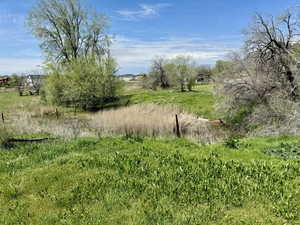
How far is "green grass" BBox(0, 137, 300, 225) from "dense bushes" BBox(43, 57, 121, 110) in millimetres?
16382

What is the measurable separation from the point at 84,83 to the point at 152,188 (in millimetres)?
18805

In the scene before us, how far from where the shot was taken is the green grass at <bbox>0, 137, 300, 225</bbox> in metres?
3.04

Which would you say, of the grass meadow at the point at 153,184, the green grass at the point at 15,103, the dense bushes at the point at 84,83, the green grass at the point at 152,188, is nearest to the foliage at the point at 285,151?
the grass meadow at the point at 153,184

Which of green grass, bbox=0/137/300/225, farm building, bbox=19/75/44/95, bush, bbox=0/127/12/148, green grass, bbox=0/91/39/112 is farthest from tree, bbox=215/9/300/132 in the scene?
farm building, bbox=19/75/44/95

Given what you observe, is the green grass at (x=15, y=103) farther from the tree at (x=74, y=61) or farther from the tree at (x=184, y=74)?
the tree at (x=184, y=74)

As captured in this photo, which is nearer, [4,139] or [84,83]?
[4,139]

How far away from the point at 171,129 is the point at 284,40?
8.05m

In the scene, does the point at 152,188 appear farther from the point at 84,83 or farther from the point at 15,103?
the point at 15,103

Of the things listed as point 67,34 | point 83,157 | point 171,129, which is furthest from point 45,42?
point 83,157

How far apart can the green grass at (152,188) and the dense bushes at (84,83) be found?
A: 1638 centimetres

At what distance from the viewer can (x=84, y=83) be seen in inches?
830

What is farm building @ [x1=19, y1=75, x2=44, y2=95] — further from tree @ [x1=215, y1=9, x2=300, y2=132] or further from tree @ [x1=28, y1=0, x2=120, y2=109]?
tree @ [x1=215, y1=9, x2=300, y2=132]

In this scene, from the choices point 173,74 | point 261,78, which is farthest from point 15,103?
point 261,78

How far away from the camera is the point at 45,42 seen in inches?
1018
